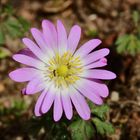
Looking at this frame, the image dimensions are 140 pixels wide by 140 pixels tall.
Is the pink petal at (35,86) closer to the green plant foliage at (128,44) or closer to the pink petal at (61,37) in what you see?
the pink petal at (61,37)

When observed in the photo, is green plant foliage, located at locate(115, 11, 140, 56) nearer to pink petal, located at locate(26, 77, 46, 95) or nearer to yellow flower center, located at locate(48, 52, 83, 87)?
yellow flower center, located at locate(48, 52, 83, 87)

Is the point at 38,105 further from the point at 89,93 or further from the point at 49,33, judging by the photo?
the point at 49,33

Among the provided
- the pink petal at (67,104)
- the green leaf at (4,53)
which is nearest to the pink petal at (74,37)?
the pink petal at (67,104)

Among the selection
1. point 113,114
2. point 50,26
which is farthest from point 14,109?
point 50,26

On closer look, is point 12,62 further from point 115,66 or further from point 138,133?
point 138,133

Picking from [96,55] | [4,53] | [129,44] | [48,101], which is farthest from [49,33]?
[4,53]
